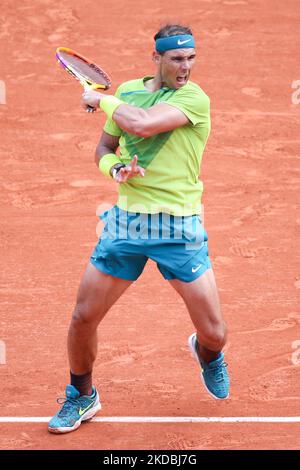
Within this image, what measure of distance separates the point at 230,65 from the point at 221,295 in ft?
14.9

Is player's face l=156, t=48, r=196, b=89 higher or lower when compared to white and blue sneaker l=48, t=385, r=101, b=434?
higher

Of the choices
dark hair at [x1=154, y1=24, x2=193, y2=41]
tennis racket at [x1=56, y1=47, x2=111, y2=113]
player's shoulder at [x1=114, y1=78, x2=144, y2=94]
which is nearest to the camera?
dark hair at [x1=154, y1=24, x2=193, y2=41]

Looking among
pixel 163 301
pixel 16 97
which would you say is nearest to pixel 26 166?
pixel 16 97

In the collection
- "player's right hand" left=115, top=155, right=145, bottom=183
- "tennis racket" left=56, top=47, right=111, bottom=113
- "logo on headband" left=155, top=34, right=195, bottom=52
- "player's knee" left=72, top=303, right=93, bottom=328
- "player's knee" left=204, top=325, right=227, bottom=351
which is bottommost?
"player's knee" left=204, top=325, right=227, bottom=351

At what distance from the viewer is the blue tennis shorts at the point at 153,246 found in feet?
21.6

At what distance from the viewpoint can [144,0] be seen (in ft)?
45.0

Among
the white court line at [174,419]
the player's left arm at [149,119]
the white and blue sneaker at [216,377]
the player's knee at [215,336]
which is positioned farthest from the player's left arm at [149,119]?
the white court line at [174,419]

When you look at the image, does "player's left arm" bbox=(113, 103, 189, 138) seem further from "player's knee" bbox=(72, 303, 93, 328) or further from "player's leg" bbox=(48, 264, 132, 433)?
"player's knee" bbox=(72, 303, 93, 328)

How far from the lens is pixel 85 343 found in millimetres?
6879

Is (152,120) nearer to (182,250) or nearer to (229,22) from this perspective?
(182,250)

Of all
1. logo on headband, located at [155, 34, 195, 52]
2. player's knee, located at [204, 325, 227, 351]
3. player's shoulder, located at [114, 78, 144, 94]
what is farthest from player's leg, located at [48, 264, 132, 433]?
logo on headband, located at [155, 34, 195, 52]

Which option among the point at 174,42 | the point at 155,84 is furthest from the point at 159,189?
the point at 174,42

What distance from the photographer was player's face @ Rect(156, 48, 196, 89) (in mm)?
6480

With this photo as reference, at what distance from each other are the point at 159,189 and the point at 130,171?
0.34 metres
